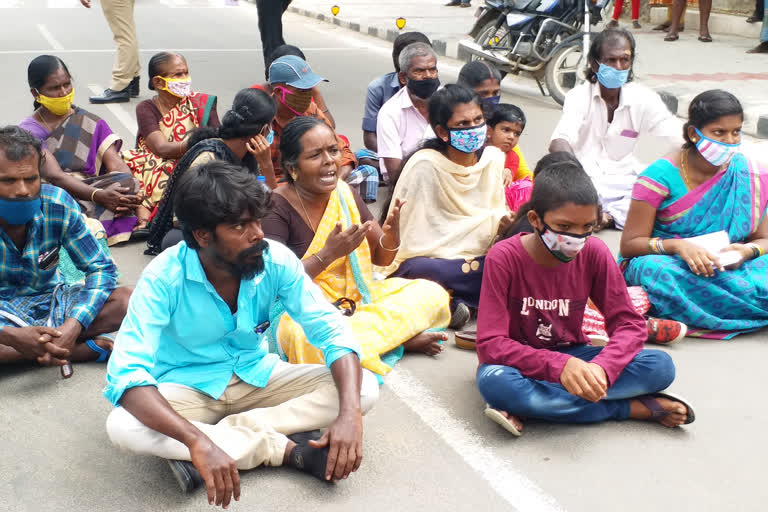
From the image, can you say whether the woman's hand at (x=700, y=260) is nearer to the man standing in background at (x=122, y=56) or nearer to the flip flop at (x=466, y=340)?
the flip flop at (x=466, y=340)

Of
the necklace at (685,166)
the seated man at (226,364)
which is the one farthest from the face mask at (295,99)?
the seated man at (226,364)

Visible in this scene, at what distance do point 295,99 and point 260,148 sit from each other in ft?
2.93

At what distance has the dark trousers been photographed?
32.8ft

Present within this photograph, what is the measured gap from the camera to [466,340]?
168 inches

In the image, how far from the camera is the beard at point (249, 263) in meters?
3.04

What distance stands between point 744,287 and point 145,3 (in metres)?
21.2

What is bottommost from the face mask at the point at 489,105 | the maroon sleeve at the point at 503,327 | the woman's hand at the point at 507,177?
the woman's hand at the point at 507,177

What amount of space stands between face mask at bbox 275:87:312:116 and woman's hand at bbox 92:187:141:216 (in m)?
1.09

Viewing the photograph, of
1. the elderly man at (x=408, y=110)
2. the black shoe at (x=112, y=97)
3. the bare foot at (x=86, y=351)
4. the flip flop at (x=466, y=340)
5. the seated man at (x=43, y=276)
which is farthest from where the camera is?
the black shoe at (x=112, y=97)

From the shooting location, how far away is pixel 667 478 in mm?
3168

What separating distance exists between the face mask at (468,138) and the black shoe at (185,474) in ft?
7.51

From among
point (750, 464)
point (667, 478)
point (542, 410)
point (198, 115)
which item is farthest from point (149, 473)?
point (198, 115)

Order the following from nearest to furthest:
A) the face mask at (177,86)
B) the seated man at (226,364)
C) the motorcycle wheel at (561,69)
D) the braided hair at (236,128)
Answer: the seated man at (226,364), the braided hair at (236,128), the face mask at (177,86), the motorcycle wheel at (561,69)

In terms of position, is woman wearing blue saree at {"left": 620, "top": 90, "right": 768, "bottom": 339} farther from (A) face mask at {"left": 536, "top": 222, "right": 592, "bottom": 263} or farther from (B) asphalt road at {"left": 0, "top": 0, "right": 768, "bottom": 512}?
(A) face mask at {"left": 536, "top": 222, "right": 592, "bottom": 263}
